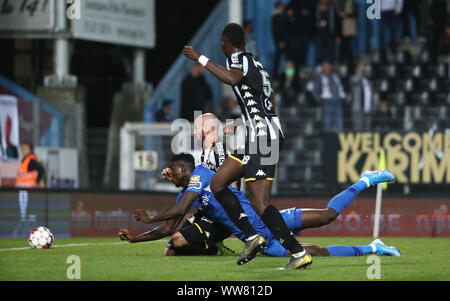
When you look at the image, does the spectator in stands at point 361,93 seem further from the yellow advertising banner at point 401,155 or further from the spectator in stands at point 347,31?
the yellow advertising banner at point 401,155

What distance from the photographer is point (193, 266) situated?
30.1ft

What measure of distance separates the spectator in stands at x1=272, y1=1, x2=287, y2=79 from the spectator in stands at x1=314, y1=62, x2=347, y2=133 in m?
2.16

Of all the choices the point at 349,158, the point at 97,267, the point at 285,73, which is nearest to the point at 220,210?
the point at 97,267

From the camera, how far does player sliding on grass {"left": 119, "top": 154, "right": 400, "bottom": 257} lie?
9.65 metres

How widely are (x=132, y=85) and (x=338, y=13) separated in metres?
6.14

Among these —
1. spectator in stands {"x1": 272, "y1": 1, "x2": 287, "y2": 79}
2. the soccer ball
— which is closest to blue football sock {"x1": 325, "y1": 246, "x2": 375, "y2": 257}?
the soccer ball

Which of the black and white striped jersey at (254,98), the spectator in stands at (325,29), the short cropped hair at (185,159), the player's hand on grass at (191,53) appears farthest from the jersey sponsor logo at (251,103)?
the spectator in stands at (325,29)

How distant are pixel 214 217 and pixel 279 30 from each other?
12419mm

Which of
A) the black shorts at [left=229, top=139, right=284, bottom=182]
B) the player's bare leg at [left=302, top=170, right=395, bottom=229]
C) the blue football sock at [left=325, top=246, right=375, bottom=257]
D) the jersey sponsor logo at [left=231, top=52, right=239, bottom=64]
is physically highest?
the jersey sponsor logo at [left=231, top=52, right=239, bottom=64]

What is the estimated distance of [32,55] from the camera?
2750cm

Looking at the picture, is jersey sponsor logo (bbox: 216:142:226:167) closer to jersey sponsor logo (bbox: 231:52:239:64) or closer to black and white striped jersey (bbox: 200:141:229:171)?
black and white striped jersey (bbox: 200:141:229:171)

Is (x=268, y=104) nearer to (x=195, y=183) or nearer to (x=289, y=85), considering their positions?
(x=195, y=183)

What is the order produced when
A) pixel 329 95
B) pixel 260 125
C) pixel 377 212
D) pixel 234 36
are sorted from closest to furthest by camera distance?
pixel 260 125 → pixel 234 36 → pixel 377 212 → pixel 329 95

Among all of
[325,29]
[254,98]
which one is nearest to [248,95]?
[254,98]
